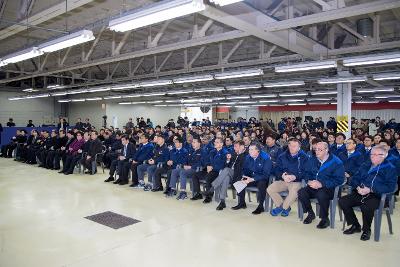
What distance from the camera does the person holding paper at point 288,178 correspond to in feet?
17.5

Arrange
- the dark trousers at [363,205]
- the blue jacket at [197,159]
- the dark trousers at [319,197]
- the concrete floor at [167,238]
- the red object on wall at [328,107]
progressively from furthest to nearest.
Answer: the red object on wall at [328,107], the blue jacket at [197,159], the dark trousers at [319,197], the dark trousers at [363,205], the concrete floor at [167,238]

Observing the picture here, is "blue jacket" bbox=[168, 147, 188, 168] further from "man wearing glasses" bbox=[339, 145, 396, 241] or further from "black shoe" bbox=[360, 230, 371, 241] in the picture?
"black shoe" bbox=[360, 230, 371, 241]

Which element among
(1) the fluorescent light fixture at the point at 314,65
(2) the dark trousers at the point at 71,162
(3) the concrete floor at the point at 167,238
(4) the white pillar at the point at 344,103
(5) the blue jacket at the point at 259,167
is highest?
(1) the fluorescent light fixture at the point at 314,65

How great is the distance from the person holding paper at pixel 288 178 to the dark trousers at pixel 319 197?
192 millimetres

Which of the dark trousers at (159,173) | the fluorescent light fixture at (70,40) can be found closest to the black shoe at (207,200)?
the dark trousers at (159,173)

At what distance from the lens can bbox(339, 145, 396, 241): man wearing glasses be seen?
14.2 feet

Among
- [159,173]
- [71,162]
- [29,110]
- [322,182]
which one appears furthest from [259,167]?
[29,110]

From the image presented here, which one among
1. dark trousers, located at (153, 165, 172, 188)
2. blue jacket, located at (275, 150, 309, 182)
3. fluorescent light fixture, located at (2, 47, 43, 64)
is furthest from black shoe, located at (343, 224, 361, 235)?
fluorescent light fixture, located at (2, 47, 43, 64)

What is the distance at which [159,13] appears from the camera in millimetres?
4090

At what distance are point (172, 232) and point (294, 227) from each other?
1.87 meters

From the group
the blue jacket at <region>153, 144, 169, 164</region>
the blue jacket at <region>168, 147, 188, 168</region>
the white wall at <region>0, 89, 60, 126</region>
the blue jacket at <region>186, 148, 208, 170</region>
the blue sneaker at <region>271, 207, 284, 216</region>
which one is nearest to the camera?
the blue sneaker at <region>271, 207, 284, 216</region>

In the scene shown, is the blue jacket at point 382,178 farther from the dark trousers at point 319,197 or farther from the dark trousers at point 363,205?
the dark trousers at point 319,197

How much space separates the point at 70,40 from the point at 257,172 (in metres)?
4.06

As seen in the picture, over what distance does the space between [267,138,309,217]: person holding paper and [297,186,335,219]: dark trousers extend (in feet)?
0.63
